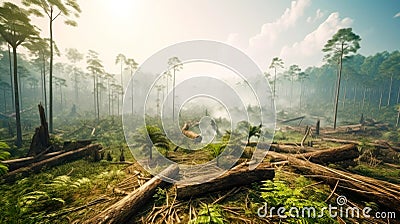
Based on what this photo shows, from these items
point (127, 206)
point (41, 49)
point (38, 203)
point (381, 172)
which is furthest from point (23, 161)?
point (41, 49)

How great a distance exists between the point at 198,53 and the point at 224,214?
3.00 meters

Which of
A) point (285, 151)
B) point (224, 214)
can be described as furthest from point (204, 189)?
point (285, 151)

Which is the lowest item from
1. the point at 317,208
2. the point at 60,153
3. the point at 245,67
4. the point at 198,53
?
the point at 60,153

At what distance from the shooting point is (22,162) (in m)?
5.21

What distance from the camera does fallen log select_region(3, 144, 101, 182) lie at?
15.0 ft

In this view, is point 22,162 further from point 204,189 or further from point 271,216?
point 271,216

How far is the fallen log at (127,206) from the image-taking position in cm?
247

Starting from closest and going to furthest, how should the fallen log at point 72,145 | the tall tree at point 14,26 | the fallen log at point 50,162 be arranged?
the fallen log at point 50,162, the fallen log at point 72,145, the tall tree at point 14,26

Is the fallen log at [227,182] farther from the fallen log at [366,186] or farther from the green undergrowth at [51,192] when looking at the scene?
the green undergrowth at [51,192]

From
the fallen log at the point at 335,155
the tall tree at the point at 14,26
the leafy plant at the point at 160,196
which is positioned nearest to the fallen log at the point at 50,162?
the leafy plant at the point at 160,196

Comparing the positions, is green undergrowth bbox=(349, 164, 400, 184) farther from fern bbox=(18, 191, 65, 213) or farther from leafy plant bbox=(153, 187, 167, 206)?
fern bbox=(18, 191, 65, 213)

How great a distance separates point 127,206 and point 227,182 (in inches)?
84.9

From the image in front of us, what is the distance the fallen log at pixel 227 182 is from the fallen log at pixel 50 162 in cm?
535

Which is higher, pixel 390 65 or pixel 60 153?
pixel 390 65
